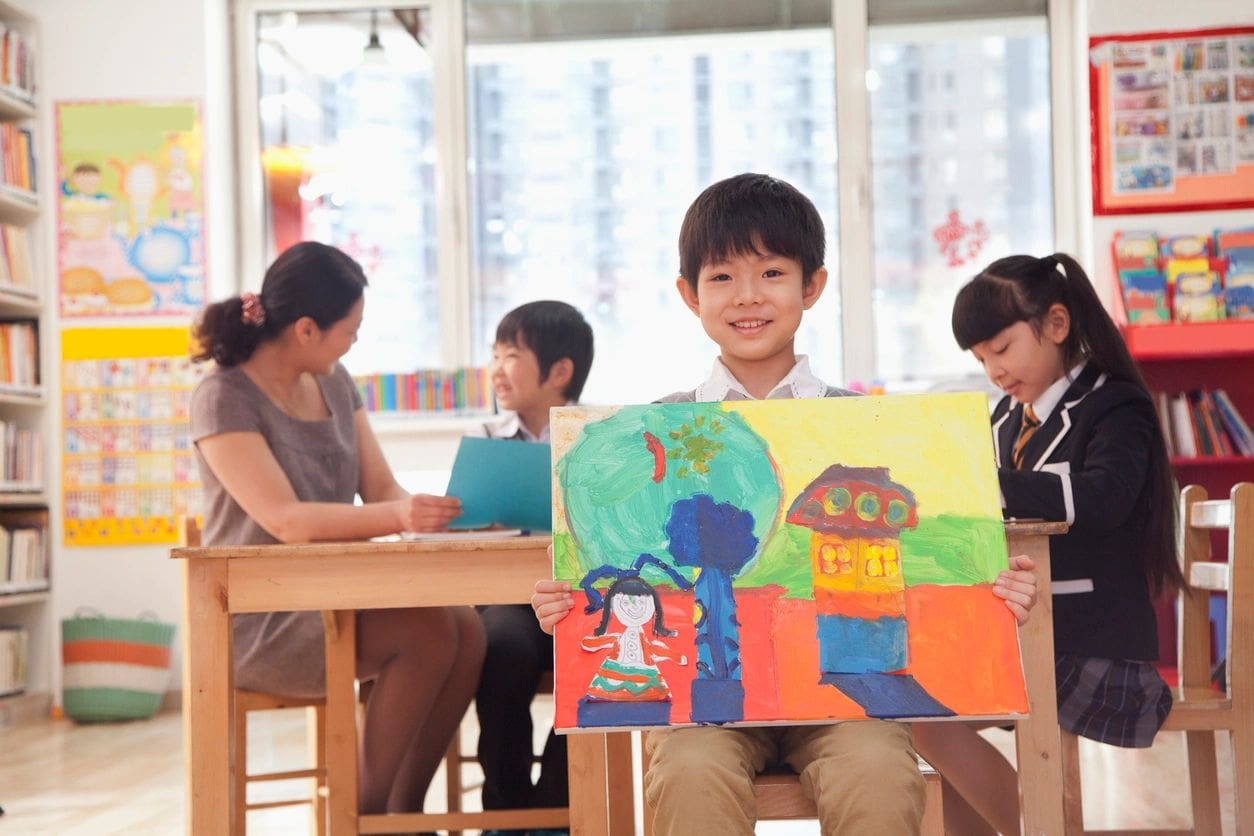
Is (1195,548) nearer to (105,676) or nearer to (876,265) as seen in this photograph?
(876,265)

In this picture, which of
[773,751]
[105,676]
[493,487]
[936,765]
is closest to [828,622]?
[773,751]

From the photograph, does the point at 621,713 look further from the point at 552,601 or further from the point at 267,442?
the point at 267,442

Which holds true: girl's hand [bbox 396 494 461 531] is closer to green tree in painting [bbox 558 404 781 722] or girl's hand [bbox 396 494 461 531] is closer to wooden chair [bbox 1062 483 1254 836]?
green tree in painting [bbox 558 404 781 722]

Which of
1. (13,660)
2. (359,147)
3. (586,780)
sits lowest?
(13,660)

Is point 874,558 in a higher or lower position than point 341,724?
higher

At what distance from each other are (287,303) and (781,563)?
130 cm

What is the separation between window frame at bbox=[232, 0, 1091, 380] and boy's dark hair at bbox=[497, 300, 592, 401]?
225 centimetres

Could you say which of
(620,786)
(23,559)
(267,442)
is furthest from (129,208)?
(620,786)

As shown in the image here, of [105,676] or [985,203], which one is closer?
[105,676]

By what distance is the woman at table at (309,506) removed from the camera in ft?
7.29

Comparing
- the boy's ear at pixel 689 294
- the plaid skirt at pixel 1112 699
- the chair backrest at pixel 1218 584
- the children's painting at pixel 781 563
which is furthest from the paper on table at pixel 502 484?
the chair backrest at pixel 1218 584

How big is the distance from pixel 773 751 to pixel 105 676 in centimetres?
350

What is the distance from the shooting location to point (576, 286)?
5125mm

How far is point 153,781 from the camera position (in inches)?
131
